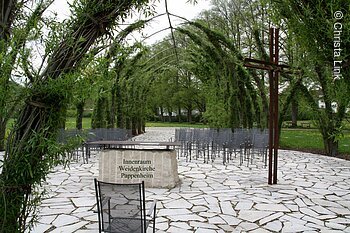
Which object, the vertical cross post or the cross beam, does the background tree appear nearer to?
the cross beam

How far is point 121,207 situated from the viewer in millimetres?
2988

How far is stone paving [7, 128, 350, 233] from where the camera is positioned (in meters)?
4.11

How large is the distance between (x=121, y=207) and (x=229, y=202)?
2.56 m

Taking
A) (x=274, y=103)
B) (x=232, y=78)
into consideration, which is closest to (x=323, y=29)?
(x=274, y=103)

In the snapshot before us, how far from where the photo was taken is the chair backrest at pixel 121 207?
2938 millimetres

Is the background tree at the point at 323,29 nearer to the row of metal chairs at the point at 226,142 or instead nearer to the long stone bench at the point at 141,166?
the long stone bench at the point at 141,166

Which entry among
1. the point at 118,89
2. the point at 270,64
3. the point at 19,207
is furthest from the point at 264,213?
the point at 118,89

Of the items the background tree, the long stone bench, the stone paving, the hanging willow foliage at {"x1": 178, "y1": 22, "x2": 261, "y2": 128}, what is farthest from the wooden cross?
the hanging willow foliage at {"x1": 178, "y1": 22, "x2": 261, "y2": 128}

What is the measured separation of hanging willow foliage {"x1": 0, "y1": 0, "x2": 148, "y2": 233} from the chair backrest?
3.88 feet

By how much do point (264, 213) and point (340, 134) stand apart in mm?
2335

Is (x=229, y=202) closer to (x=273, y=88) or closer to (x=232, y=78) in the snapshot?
(x=273, y=88)

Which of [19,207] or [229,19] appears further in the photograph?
[229,19]

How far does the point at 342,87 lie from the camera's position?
7.75 ft

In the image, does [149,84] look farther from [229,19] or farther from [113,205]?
[113,205]
